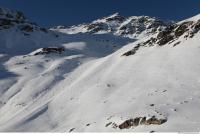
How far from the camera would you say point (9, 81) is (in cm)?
5516

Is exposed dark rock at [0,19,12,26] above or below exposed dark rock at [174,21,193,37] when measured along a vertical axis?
above

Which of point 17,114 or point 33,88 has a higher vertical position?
point 33,88

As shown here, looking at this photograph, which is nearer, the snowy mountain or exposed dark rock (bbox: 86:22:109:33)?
the snowy mountain

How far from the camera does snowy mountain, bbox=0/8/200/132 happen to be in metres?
28.0

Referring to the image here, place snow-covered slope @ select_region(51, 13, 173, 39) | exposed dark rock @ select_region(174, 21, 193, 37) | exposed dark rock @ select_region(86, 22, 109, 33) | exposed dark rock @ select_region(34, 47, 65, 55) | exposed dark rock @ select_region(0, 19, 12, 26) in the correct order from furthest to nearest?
1. exposed dark rock @ select_region(86, 22, 109, 33)
2. snow-covered slope @ select_region(51, 13, 173, 39)
3. exposed dark rock @ select_region(0, 19, 12, 26)
4. exposed dark rock @ select_region(34, 47, 65, 55)
5. exposed dark rock @ select_region(174, 21, 193, 37)

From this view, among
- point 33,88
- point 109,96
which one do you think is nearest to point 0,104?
point 33,88

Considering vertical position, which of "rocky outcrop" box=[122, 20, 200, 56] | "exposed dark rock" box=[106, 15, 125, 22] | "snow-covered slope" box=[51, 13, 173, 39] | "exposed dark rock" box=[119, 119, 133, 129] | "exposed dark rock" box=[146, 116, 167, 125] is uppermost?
"exposed dark rock" box=[106, 15, 125, 22]

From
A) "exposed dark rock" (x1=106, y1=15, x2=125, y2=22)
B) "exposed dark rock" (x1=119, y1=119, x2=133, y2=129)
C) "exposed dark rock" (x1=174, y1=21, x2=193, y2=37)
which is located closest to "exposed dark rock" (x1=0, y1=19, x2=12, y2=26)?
"exposed dark rock" (x1=174, y1=21, x2=193, y2=37)

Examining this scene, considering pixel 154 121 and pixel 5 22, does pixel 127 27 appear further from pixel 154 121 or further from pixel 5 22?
pixel 154 121

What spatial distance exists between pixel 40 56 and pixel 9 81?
58.7 feet

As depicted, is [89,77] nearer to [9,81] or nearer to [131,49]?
[131,49]

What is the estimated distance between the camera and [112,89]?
3906 centimetres

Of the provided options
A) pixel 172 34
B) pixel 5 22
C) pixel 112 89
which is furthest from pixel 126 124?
pixel 5 22

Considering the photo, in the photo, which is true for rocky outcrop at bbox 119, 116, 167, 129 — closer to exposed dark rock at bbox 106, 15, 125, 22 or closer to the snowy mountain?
the snowy mountain
